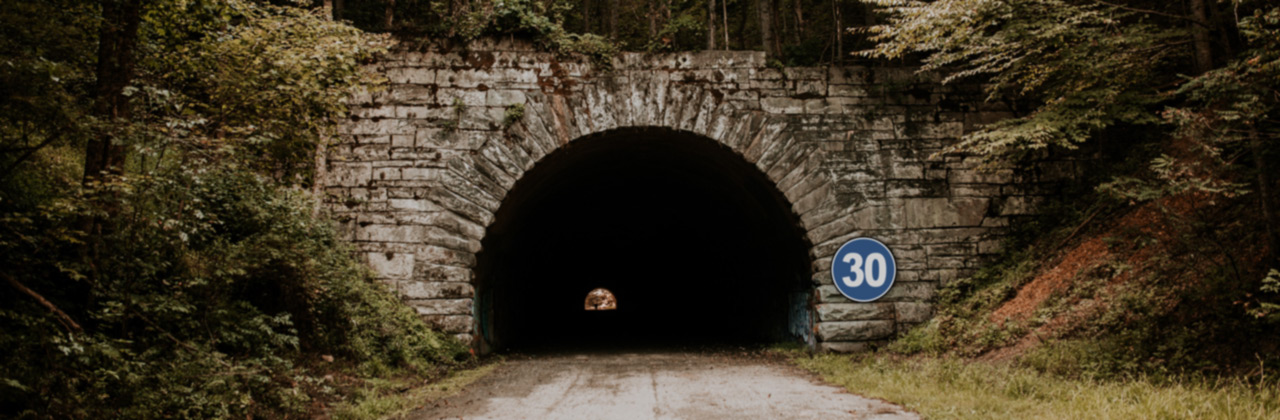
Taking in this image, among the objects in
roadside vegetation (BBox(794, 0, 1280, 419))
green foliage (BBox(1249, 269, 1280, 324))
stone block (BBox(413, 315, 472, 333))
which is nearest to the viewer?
green foliage (BBox(1249, 269, 1280, 324))

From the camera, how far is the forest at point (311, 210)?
14.6ft

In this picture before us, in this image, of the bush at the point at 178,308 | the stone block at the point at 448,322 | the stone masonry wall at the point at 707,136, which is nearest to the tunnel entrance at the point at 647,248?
the stone masonry wall at the point at 707,136

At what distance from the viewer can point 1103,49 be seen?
7.19 metres

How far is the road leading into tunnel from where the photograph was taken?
5.59 metres

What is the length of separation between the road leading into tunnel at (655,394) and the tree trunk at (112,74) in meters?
2.95

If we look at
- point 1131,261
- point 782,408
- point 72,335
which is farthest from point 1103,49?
point 72,335

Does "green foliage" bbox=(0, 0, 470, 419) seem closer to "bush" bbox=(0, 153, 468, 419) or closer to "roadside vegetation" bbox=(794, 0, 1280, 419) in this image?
"bush" bbox=(0, 153, 468, 419)

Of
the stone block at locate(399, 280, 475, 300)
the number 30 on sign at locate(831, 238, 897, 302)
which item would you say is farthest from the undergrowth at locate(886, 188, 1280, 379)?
the stone block at locate(399, 280, 475, 300)

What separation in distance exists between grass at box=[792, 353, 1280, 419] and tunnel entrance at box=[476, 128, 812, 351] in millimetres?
3079

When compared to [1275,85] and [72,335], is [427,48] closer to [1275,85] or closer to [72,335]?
[72,335]

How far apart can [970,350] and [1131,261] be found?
1.88 metres

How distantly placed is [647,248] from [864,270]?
36.6 ft

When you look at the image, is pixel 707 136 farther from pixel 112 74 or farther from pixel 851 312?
pixel 112 74

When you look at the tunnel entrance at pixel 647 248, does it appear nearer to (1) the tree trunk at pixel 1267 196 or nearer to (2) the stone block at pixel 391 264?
(2) the stone block at pixel 391 264
